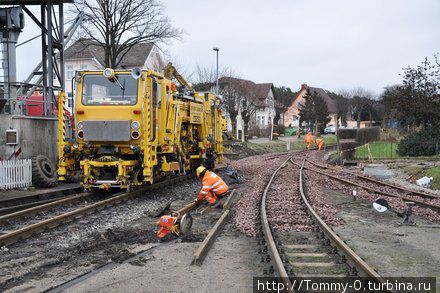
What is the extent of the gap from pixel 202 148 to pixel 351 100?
76953 mm

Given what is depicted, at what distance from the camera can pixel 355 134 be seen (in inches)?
1366

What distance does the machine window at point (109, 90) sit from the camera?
41.4 feet

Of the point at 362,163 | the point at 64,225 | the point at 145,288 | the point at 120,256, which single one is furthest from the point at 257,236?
the point at 362,163

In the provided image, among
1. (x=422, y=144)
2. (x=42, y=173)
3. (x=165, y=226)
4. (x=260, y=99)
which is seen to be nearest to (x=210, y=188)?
(x=165, y=226)

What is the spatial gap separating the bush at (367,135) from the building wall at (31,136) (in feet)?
80.4

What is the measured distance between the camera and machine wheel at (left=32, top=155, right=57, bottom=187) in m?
14.1

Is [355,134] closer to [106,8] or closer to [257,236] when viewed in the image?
[106,8]

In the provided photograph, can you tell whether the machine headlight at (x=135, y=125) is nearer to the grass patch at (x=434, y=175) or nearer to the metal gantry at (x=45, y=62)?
the metal gantry at (x=45, y=62)

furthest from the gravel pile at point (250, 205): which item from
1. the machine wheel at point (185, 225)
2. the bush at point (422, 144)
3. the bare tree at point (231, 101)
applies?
the bare tree at point (231, 101)

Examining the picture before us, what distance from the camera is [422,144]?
1033 inches

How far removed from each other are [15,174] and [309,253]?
974 cm

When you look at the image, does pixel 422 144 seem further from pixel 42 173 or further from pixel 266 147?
pixel 42 173

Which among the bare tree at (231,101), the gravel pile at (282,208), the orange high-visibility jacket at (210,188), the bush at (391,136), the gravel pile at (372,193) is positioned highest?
the bare tree at (231,101)

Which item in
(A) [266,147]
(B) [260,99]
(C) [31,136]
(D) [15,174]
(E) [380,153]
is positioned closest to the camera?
(D) [15,174]
